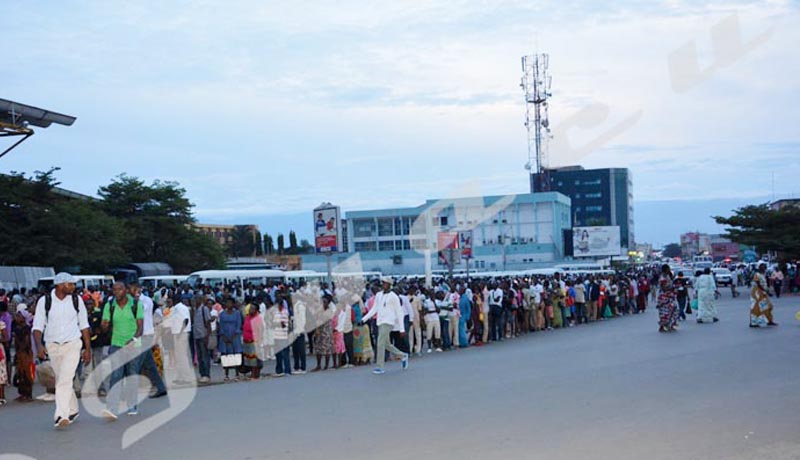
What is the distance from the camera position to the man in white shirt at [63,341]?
33.9 feet

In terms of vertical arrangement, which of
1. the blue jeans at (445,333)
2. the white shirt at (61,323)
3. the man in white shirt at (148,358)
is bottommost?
the blue jeans at (445,333)

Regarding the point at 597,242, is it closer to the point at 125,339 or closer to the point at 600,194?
the point at 600,194

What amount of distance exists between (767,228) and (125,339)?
161ft

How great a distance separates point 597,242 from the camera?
82250 millimetres

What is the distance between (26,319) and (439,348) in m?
10.3

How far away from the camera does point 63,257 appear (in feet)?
153

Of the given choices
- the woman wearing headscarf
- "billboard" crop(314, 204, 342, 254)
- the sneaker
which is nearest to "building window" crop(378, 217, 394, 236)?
"billboard" crop(314, 204, 342, 254)

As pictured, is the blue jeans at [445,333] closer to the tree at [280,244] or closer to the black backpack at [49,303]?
the black backpack at [49,303]

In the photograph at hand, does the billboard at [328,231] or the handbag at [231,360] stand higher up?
the billboard at [328,231]

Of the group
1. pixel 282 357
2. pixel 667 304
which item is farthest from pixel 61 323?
pixel 667 304

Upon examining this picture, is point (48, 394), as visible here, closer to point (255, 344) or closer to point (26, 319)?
point (26, 319)

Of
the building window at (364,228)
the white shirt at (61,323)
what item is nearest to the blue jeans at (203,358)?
the white shirt at (61,323)

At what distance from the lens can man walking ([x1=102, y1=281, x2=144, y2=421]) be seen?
36.9 ft

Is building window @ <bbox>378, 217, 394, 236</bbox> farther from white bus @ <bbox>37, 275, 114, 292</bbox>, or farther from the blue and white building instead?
white bus @ <bbox>37, 275, 114, 292</bbox>
